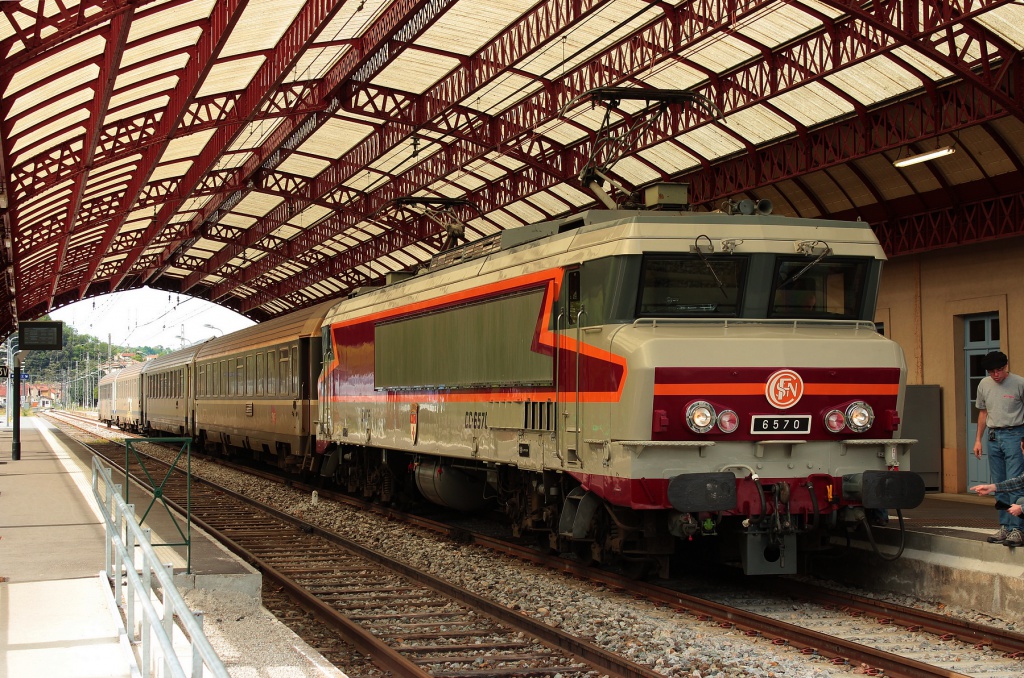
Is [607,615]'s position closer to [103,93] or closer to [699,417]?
[699,417]

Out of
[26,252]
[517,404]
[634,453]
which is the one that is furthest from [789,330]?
[26,252]

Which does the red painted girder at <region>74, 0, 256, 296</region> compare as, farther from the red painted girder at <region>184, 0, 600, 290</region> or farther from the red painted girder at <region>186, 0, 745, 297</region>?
the red painted girder at <region>186, 0, 745, 297</region>

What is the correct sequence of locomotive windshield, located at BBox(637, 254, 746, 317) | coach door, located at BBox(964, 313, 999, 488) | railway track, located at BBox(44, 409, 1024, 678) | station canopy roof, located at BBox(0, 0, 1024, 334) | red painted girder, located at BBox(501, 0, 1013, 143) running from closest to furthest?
railway track, located at BBox(44, 409, 1024, 678) < locomotive windshield, located at BBox(637, 254, 746, 317) < station canopy roof, located at BBox(0, 0, 1024, 334) < red painted girder, located at BBox(501, 0, 1013, 143) < coach door, located at BBox(964, 313, 999, 488)

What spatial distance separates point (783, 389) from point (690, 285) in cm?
129

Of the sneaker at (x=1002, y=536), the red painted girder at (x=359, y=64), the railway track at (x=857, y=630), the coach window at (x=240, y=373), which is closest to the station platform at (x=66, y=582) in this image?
the railway track at (x=857, y=630)

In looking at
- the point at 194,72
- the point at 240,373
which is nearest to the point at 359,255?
the point at 240,373

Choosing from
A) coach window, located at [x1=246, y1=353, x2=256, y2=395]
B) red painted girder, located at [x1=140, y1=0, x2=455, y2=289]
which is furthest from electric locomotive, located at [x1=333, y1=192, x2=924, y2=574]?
coach window, located at [x1=246, y1=353, x2=256, y2=395]

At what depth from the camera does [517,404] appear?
11875 millimetres

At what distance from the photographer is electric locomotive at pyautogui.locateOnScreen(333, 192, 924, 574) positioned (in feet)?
31.7

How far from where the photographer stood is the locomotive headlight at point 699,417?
9617 mm

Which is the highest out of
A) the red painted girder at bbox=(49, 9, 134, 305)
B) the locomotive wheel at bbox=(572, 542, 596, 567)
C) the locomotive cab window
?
the red painted girder at bbox=(49, 9, 134, 305)

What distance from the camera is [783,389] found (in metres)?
9.89

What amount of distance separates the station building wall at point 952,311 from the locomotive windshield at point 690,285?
34.4ft

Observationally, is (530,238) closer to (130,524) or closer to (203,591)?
(203,591)
